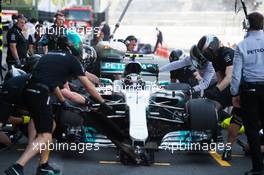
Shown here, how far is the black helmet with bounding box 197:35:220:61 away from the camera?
325 inches

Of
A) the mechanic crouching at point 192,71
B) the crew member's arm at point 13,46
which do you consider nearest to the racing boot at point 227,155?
the mechanic crouching at point 192,71

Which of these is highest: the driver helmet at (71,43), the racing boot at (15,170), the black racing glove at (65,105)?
the driver helmet at (71,43)

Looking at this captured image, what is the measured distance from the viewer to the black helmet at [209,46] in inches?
325

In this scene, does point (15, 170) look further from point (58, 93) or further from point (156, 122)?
point (156, 122)

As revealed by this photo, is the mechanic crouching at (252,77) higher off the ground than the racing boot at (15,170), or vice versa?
the mechanic crouching at (252,77)

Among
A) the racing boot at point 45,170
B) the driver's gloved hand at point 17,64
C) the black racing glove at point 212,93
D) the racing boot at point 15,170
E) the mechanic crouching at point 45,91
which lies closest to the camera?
the racing boot at point 15,170

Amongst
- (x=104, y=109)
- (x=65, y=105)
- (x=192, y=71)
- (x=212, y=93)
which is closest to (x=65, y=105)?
(x=65, y=105)

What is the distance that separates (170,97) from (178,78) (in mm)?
2745

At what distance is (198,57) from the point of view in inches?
346

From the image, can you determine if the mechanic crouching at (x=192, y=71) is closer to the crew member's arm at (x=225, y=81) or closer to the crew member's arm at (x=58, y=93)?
the crew member's arm at (x=225, y=81)

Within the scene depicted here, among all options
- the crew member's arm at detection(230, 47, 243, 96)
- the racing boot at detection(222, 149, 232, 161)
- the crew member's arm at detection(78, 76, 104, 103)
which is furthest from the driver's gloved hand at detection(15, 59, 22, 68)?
the crew member's arm at detection(230, 47, 243, 96)

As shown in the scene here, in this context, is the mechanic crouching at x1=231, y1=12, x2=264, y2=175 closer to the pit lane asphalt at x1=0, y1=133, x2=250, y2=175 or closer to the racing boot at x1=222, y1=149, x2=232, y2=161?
the pit lane asphalt at x1=0, y1=133, x2=250, y2=175

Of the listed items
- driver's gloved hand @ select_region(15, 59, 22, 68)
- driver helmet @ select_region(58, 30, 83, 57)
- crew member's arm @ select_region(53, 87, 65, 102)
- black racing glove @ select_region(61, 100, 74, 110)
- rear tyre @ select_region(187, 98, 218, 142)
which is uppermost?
driver helmet @ select_region(58, 30, 83, 57)

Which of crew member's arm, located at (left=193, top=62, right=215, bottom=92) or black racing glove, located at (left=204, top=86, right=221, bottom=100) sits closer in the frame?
black racing glove, located at (left=204, top=86, right=221, bottom=100)
